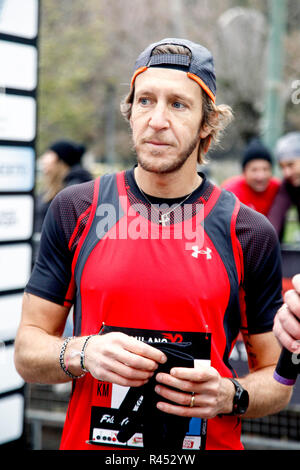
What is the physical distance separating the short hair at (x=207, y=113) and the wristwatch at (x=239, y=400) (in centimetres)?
88

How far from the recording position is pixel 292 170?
16.8ft

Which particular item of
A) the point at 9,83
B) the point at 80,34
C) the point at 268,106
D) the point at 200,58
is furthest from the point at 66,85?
the point at 200,58

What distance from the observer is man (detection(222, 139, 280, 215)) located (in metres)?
5.17

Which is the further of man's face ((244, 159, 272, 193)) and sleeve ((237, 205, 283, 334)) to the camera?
man's face ((244, 159, 272, 193))

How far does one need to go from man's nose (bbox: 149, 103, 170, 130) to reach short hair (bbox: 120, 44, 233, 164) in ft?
0.64

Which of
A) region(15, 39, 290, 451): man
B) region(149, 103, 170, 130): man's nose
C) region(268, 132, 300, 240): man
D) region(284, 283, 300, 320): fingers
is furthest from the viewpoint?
region(268, 132, 300, 240): man

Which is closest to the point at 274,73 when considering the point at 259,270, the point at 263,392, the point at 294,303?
the point at 259,270

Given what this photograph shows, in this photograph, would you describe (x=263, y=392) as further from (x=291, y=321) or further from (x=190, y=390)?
(x=291, y=321)

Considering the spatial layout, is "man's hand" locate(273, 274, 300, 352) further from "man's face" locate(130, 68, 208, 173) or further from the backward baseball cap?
the backward baseball cap

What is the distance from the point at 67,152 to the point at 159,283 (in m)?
4.12

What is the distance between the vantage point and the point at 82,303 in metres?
1.96

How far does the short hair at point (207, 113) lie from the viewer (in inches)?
82.1

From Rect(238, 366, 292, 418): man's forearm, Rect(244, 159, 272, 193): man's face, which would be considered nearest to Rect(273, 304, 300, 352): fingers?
Rect(238, 366, 292, 418): man's forearm
